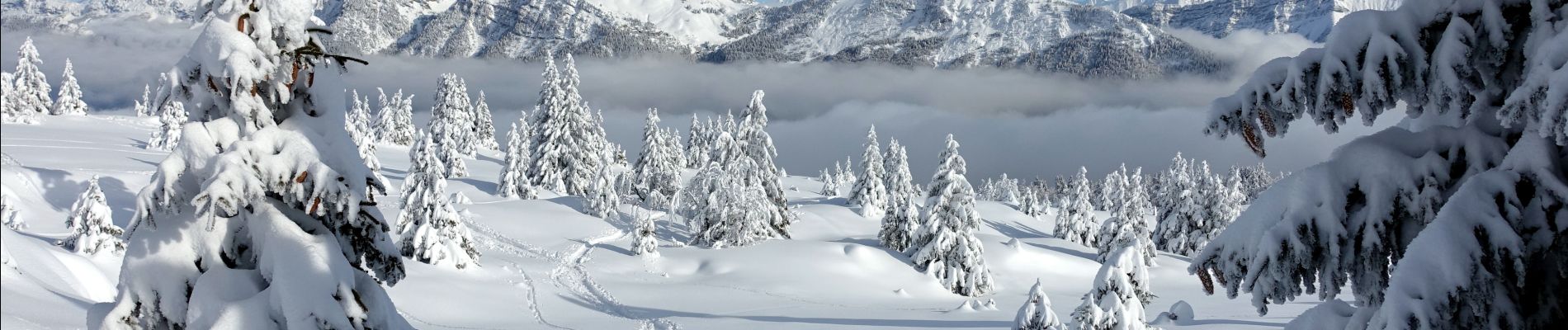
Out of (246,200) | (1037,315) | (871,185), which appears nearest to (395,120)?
(871,185)

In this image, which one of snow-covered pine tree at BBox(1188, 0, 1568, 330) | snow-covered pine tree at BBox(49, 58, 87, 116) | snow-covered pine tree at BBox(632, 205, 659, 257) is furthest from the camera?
snow-covered pine tree at BBox(49, 58, 87, 116)

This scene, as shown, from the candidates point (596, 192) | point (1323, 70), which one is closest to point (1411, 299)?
point (1323, 70)

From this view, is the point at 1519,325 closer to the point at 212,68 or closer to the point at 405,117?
the point at 212,68

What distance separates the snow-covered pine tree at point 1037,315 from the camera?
15.6m

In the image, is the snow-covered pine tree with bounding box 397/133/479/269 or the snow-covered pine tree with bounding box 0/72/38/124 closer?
the snow-covered pine tree with bounding box 397/133/479/269

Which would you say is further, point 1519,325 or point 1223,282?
point 1223,282

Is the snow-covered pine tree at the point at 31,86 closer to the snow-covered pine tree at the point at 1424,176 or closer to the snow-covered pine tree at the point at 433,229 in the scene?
the snow-covered pine tree at the point at 433,229

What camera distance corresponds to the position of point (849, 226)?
→ 186 feet

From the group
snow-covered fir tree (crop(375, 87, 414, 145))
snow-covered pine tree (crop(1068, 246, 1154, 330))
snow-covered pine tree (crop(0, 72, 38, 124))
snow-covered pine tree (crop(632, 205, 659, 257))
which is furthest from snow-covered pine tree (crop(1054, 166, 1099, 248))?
snow-covered pine tree (crop(0, 72, 38, 124))

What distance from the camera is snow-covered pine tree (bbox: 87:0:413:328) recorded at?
6172mm

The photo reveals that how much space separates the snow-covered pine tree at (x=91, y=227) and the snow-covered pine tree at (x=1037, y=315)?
2815cm

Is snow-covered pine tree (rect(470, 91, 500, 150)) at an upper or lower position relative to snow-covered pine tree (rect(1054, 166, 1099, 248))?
upper

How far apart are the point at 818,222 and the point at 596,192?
52.0ft

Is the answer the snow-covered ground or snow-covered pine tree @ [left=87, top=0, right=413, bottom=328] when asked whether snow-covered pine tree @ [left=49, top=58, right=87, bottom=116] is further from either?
snow-covered pine tree @ [left=87, top=0, right=413, bottom=328]
